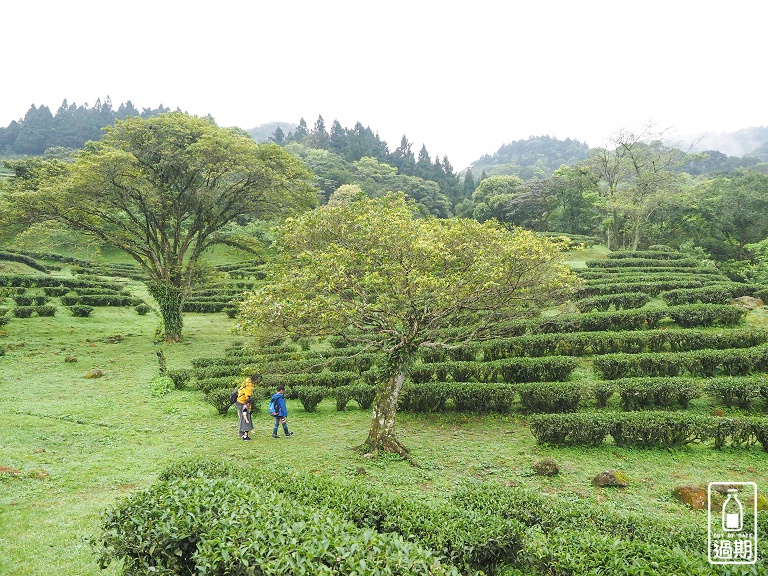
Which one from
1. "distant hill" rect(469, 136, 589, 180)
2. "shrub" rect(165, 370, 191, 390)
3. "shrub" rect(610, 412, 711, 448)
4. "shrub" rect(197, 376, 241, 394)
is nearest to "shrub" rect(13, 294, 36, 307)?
"shrub" rect(165, 370, 191, 390)

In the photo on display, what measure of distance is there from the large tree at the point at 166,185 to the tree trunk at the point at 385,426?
16.1 m

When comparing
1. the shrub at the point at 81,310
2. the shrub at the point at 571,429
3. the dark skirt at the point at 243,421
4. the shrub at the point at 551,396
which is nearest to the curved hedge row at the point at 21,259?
the shrub at the point at 81,310

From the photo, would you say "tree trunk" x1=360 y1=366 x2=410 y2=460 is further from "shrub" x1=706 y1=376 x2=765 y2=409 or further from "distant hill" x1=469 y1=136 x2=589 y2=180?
"distant hill" x1=469 y1=136 x2=589 y2=180

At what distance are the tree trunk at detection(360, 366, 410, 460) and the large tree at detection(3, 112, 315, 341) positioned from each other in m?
16.1

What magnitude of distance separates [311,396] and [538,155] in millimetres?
180916

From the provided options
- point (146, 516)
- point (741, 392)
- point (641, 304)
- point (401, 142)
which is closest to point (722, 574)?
point (146, 516)

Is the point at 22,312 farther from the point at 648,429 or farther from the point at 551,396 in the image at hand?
the point at 648,429

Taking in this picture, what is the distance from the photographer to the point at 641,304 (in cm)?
2131

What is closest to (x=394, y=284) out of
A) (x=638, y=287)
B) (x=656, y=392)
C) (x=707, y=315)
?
(x=656, y=392)

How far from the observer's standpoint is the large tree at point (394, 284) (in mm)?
10641

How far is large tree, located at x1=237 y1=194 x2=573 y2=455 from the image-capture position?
10.6 metres

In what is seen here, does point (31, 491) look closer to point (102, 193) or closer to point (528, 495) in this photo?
point (528, 495)

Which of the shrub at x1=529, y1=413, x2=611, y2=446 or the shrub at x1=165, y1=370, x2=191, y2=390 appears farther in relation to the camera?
the shrub at x1=165, y1=370, x2=191, y2=390
